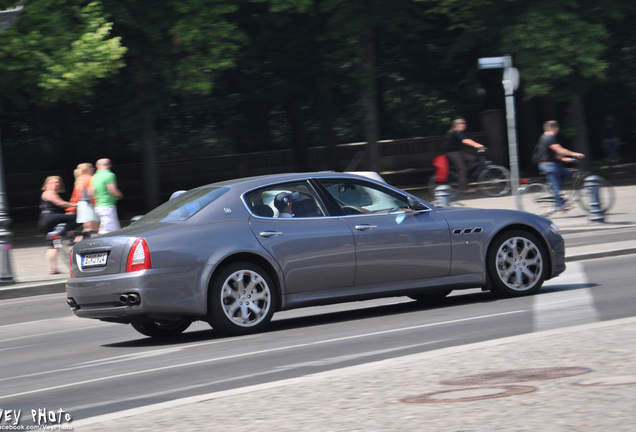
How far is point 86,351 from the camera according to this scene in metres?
8.68

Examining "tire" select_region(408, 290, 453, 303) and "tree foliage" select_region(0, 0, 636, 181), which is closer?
"tire" select_region(408, 290, 453, 303)

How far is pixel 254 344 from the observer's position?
26.3 ft

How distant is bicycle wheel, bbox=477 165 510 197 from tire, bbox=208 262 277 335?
1760cm

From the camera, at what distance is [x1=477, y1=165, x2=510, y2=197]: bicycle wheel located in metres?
25.5

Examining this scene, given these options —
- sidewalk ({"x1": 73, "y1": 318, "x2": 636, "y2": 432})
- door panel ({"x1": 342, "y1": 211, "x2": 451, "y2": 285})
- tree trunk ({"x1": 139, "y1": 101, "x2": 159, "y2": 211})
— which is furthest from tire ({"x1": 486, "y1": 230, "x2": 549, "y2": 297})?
tree trunk ({"x1": 139, "y1": 101, "x2": 159, "y2": 211})

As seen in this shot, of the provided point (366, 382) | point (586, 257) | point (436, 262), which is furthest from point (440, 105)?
point (366, 382)

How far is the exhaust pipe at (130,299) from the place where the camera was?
815cm

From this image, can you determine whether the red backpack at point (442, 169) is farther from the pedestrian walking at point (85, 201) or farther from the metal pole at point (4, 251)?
the metal pole at point (4, 251)

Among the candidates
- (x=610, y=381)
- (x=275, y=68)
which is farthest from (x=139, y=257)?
(x=275, y=68)

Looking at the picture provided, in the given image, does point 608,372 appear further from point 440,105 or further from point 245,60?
point 440,105

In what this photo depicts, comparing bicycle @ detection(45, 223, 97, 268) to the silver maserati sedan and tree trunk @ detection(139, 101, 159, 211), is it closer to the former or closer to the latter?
the silver maserati sedan

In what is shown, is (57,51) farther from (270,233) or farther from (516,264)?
(516,264)

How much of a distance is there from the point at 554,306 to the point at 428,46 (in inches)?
1070

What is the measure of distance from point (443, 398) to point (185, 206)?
4261mm
